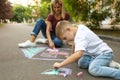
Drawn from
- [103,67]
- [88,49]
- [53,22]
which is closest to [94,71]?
[103,67]

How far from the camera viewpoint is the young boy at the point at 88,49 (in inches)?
157

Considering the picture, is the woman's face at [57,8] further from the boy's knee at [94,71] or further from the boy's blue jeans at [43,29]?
the boy's knee at [94,71]

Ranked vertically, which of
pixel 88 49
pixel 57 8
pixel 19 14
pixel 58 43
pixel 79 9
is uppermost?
pixel 57 8

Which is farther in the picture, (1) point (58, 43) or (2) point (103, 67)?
(1) point (58, 43)

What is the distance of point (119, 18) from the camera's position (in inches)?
453

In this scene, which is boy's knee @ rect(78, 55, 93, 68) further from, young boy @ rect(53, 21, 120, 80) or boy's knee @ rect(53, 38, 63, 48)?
boy's knee @ rect(53, 38, 63, 48)

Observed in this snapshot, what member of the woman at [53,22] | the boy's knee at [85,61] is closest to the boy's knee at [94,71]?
the boy's knee at [85,61]

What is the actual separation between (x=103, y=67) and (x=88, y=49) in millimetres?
424

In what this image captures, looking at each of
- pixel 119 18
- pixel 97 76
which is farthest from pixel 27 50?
pixel 119 18

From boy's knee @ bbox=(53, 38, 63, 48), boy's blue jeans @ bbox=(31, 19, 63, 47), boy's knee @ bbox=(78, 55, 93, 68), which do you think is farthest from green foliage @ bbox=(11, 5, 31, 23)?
boy's knee @ bbox=(78, 55, 93, 68)

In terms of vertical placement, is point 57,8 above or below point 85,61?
above

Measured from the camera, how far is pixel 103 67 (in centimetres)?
405

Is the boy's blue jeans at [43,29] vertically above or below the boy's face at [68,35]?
below

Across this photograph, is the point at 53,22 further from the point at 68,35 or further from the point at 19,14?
the point at 19,14
